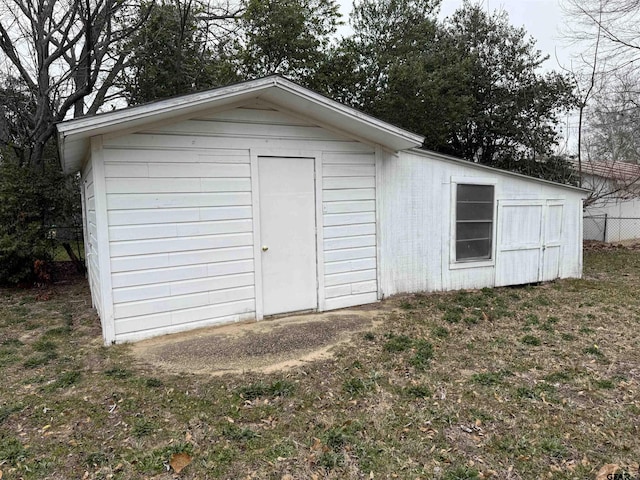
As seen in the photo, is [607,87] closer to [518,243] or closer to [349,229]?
[518,243]

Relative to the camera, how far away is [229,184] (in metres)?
4.88

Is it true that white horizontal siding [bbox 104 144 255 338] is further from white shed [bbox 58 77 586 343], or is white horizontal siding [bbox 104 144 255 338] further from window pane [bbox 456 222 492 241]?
window pane [bbox 456 222 492 241]

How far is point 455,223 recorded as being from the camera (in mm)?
6602

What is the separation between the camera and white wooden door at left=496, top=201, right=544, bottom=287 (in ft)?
22.6

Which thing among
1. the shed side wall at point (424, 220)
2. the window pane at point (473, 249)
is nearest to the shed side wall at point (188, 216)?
the shed side wall at point (424, 220)

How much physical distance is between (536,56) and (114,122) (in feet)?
46.7

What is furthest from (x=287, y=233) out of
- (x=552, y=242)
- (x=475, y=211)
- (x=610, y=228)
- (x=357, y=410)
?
(x=610, y=228)

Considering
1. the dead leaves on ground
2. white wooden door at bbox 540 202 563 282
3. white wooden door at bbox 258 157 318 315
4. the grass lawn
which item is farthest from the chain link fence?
the dead leaves on ground

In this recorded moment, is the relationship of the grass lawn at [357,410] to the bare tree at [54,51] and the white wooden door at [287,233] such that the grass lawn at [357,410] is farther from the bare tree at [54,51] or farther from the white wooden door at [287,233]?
the bare tree at [54,51]

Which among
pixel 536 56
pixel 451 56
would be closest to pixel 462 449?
pixel 451 56

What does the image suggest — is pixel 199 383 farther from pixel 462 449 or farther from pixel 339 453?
pixel 462 449

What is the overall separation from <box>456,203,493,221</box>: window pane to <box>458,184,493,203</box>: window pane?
8cm

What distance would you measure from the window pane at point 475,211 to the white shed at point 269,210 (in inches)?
0.8

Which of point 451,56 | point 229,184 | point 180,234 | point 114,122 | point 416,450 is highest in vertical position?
point 451,56
